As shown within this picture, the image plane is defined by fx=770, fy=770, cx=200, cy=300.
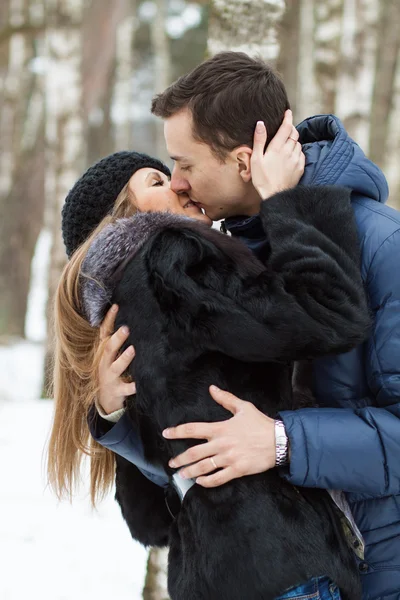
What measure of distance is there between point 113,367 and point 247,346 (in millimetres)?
558

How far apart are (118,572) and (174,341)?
3032mm

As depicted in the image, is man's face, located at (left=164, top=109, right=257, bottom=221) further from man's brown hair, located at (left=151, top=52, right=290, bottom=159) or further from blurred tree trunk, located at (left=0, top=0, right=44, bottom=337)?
blurred tree trunk, located at (left=0, top=0, right=44, bottom=337)

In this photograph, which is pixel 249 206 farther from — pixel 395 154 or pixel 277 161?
pixel 395 154

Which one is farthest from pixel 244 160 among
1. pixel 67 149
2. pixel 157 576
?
pixel 67 149

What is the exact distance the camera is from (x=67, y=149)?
8.74 meters

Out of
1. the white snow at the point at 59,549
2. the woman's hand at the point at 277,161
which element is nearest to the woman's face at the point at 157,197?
the woman's hand at the point at 277,161

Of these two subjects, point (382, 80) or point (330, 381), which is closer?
point (330, 381)

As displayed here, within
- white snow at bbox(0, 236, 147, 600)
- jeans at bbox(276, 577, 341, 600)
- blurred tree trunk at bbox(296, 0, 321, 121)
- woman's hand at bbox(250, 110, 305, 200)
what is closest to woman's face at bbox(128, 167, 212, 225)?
woman's hand at bbox(250, 110, 305, 200)

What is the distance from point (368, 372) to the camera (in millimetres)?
2152

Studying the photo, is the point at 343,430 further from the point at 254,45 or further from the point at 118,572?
the point at 118,572

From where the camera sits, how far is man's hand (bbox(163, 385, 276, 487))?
2062 mm

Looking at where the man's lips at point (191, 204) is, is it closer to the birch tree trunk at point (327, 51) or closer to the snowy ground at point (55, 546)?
the snowy ground at point (55, 546)

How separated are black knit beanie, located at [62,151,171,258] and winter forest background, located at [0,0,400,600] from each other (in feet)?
3.71

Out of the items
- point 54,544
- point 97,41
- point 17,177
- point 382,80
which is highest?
point 97,41
